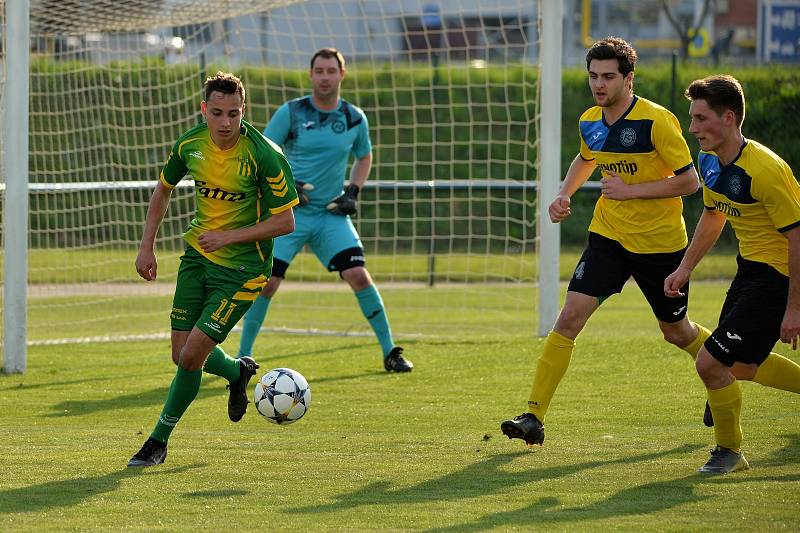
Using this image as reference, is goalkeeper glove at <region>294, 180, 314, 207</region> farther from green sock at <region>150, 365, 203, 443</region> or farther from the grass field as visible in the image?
green sock at <region>150, 365, 203, 443</region>

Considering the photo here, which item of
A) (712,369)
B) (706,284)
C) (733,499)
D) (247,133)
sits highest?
(247,133)

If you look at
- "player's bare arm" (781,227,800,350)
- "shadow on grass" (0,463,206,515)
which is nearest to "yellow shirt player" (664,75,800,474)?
"player's bare arm" (781,227,800,350)

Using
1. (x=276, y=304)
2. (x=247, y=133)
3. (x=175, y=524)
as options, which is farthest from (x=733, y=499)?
(x=276, y=304)

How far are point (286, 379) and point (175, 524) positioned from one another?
168 centimetres

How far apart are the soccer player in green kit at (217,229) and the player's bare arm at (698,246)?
1.88 meters

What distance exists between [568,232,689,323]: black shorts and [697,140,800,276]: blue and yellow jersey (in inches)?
22.2

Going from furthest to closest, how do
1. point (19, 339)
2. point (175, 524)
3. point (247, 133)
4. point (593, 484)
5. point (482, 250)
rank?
point (482, 250) → point (19, 339) → point (247, 133) → point (593, 484) → point (175, 524)

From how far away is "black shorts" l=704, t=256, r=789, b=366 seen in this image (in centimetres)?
561

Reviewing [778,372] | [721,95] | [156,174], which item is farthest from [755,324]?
[156,174]

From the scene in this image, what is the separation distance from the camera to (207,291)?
6.18m

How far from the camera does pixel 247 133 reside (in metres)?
6.16

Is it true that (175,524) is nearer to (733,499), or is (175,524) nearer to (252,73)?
(733,499)

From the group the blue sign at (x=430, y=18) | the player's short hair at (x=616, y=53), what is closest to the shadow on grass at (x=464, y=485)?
the player's short hair at (x=616, y=53)

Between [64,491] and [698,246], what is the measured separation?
10.1ft
